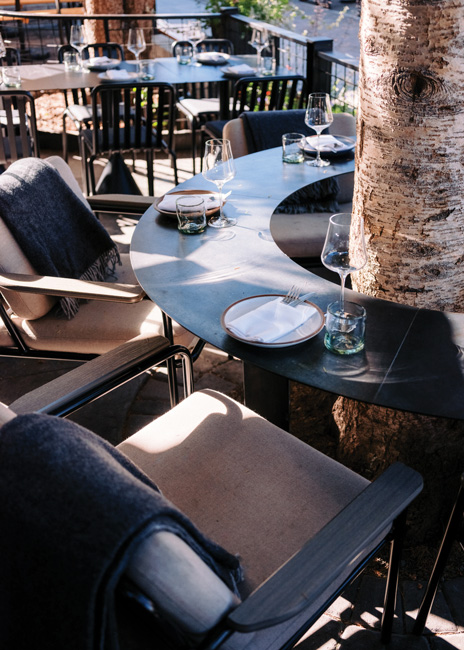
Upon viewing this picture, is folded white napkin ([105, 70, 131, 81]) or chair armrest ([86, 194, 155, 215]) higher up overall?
folded white napkin ([105, 70, 131, 81])

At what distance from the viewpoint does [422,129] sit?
1.58 m

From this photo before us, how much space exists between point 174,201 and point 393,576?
137 cm

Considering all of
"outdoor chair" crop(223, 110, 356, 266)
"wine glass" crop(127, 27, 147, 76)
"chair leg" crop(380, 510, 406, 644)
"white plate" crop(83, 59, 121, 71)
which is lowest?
"chair leg" crop(380, 510, 406, 644)

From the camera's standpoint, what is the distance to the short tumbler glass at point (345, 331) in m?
1.43

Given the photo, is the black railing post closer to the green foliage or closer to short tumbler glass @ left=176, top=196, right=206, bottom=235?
short tumbler glass @ left=176, top=196, right=206, bottom=235

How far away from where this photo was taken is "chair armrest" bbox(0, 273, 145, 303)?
71.7 inches

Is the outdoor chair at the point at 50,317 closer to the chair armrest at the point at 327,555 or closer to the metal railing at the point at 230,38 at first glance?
the chair armrest at the point at 327,555

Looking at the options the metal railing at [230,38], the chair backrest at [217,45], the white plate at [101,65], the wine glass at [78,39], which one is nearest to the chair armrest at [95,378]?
the metal railing at [230,38]

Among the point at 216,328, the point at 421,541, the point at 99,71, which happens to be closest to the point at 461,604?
the point at 421,541

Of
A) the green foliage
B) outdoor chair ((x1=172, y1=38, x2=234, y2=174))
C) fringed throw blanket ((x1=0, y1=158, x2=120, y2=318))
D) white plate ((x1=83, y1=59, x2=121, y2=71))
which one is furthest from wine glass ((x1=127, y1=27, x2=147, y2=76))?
the green foliage

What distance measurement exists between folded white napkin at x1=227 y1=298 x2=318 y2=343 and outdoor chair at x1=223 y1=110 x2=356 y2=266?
3.92 ft

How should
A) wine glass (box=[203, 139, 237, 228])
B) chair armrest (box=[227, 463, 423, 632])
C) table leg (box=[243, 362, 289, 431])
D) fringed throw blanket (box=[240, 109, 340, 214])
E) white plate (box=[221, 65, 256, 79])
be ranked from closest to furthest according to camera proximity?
chair armrest (box=[227, 463, 423, 632]) < table leg (box=[243, 362, 289, 431]) < wine glass (box=[203, 139, 237, 228]) < fringed throw blanket (box=[240, 109, 340, 214]) < white plate (box=[221, 65, 256, 79])

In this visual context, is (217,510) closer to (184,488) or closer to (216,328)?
(184,488)

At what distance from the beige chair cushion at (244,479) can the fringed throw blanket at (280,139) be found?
1.59 metres
